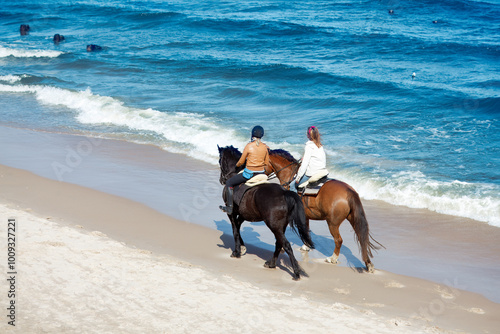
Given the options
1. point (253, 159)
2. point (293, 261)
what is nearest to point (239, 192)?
point (253, 159)

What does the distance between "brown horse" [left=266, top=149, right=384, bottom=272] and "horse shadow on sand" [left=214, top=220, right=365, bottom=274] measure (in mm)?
354

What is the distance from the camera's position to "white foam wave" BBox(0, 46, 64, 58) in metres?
34.1

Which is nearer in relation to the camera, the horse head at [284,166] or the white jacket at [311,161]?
the white jacket at [311,161]

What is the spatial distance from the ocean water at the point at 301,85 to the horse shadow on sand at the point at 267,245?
3086 mm

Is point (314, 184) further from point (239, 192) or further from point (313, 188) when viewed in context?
point (239, 192)

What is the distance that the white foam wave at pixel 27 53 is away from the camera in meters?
34.1

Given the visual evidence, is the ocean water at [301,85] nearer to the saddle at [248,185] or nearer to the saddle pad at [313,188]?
the saddle pad at [313,188]

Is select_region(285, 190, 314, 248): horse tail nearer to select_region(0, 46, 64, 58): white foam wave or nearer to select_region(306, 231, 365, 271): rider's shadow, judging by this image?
select_region(306, 231, 365, 271): rider's shadow

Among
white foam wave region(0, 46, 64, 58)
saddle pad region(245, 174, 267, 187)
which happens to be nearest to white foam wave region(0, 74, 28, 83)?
white foam wave region(0, 46, 64, 58)

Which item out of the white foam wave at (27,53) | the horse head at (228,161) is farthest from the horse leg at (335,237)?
the white foam wave at (27,53)

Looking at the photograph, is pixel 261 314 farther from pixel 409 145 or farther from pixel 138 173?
pixel 409 145

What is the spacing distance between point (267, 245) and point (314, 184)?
1787mm

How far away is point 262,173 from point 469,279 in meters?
3.93

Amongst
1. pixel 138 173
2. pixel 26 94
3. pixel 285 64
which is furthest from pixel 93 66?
pixel 138 173
